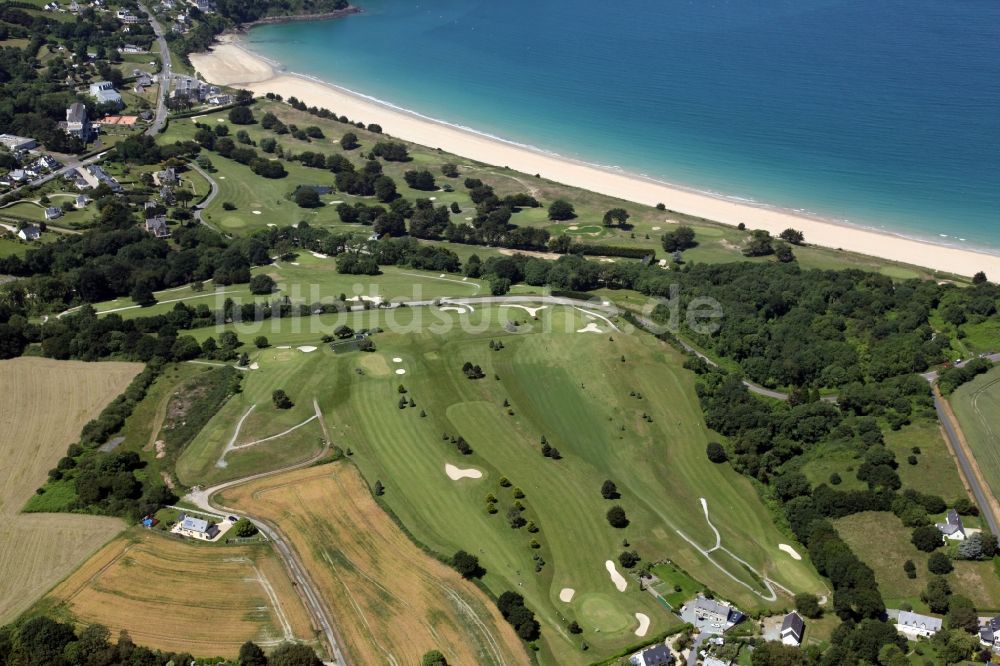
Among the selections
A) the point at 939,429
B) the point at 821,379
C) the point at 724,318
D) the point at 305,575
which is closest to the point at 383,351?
the point at 305,575

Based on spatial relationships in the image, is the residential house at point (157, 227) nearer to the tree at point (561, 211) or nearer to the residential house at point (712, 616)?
the tree at point (561, 211)

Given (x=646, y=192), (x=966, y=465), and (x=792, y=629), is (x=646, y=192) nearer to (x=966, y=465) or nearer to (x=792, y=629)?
(x=966, y=465)

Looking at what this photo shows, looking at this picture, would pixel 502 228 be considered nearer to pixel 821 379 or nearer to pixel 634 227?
pixel 634 227

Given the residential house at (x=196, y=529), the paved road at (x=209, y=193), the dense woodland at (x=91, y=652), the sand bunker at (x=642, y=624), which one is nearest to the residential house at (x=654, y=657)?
the sand bunker at (x=642, y=624)

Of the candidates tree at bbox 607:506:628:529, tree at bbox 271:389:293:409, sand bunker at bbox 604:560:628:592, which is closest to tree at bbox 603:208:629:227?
tree at bbox 271:389:293:409

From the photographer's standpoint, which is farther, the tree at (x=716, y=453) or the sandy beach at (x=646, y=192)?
the sandy beach at (x=646, y=192)

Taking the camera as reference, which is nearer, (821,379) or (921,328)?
(821,379)

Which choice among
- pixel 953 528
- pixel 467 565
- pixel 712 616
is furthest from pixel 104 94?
pixel 953 528
